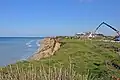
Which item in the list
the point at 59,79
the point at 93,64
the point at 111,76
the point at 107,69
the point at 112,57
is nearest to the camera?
the point at 59,79

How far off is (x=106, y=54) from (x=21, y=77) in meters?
10.2

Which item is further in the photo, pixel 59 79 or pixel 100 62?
pixel 100 62

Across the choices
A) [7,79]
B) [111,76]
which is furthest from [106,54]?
Result: [7,79]

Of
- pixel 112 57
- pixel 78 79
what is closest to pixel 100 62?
pixel 112 57

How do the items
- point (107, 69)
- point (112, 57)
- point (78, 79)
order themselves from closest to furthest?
point (78, 79) → point (107, 69) → point (112, 57)

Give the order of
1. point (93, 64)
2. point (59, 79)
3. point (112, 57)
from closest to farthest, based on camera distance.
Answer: point (59, 79) → point (93, 64) → point (112, 57)

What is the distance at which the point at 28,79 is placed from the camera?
18.9ft

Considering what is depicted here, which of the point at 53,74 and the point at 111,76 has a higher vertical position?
the point at 53,74

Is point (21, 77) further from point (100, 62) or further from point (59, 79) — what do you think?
point (100, 62)

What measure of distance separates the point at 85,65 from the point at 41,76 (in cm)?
576

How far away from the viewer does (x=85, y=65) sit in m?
11.4

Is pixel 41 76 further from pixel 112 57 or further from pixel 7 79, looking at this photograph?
pixel 112 57

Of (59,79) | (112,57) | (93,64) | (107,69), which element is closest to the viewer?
(59,79)

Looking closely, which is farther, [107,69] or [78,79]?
[107,69]
